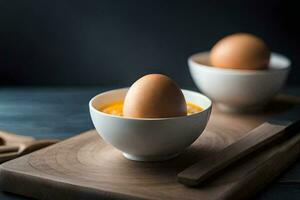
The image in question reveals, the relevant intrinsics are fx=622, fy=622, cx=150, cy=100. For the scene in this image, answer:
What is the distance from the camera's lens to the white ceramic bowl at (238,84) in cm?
128

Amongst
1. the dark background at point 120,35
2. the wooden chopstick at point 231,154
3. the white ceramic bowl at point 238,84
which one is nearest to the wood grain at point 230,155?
the wooden chopstick at point 231,154

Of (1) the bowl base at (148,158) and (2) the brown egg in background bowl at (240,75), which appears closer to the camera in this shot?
(1) the bowl base at (148,158)

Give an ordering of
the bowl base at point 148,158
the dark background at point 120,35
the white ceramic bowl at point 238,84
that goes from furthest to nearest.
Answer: the dark background at point 120,35, the white ceramic bowl at point 238,84, the bowl base at point 148,158

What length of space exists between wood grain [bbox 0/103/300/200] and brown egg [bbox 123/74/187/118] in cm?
9

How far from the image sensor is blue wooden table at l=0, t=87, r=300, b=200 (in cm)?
100

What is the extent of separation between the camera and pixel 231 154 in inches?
38.4

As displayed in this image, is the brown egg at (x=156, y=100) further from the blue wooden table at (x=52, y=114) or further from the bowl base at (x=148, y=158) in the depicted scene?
the blue wooden table at (x=52, y=114)

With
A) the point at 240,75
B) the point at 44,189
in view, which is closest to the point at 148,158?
the point at 44,189

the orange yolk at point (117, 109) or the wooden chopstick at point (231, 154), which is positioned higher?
the orange yolk at point (117, 109)

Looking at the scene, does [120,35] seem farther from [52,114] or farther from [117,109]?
[117,109]

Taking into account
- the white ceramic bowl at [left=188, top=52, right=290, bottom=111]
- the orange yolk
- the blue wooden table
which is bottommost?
the blue wooden table

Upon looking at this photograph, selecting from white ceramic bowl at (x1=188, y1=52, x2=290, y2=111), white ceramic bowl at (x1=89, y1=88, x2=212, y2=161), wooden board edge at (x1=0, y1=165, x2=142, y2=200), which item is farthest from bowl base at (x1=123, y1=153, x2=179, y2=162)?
white ceramic bowl at (x1=188, y1=52, x2=290, y2=111)

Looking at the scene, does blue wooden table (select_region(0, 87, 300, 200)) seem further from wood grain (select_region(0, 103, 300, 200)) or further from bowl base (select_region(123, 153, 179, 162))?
bowl base (select_region(123, 153, 179, 162))

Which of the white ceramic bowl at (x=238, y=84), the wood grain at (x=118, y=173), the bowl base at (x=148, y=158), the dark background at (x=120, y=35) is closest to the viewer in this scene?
the wood grain at (x=118, y=173)
